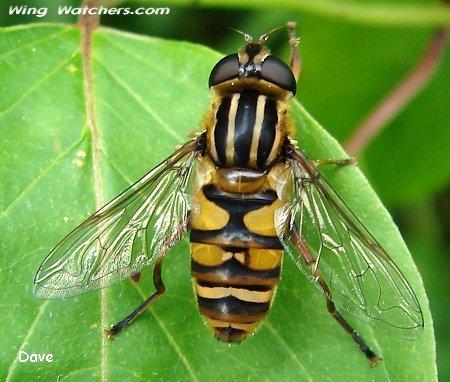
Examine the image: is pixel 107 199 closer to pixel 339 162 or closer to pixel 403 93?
pixel 339 162

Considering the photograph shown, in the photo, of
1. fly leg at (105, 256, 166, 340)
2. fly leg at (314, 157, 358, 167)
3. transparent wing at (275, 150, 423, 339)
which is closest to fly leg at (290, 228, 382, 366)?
transparent wing at (275, 150, 423, 339)

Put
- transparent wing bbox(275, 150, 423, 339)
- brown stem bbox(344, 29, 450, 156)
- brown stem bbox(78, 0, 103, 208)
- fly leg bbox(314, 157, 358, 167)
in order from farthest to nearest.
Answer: brown stem bbox(344, 29, 450, 156) < brown stem bbox(78, 0, 103, 208) < fly leg bbox(314, 157, 358, 167) < transparent wing bbox(275, 150, 423, 339)

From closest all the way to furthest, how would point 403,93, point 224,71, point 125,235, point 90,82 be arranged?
1. point 125,235
2. point 224,71
3. point 90,82
4. point 403,93

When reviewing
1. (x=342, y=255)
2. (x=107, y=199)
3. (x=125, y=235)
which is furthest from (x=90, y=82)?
(x=342, y=255)

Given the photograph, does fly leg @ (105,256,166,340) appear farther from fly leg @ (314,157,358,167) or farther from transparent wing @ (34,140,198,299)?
fly leg @ (314,157,358,167)

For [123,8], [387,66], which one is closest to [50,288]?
[123,8]
